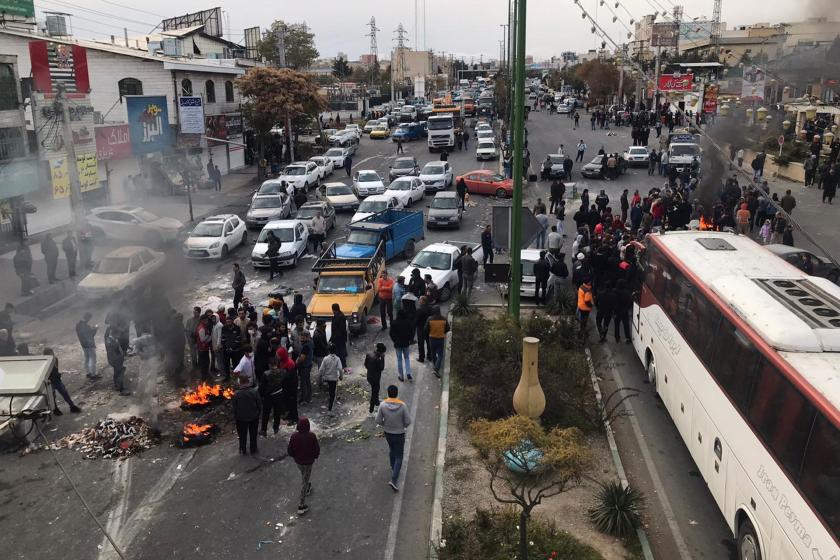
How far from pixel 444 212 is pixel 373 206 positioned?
2875 mm

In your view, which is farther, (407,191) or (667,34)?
(667,34)

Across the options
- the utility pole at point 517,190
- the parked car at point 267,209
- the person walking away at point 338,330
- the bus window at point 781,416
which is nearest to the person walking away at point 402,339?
the person walking away at point 338,330

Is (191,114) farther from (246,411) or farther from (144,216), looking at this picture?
(246,411)

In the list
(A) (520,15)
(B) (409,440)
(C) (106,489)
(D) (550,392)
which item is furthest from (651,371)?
(C) (106,489)

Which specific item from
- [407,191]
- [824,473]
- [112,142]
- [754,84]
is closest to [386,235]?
[407,191]

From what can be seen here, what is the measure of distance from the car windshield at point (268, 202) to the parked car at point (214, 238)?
337 centimetres

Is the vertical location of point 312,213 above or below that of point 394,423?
above

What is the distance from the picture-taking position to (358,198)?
34250 mm

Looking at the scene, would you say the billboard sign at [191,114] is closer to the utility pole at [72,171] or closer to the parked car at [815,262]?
the utility pole at [72,171]

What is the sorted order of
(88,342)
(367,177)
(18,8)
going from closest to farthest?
(88,342), (18,8), (367,177)

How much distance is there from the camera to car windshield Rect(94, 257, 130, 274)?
19.8m

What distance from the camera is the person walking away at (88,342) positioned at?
548 inches

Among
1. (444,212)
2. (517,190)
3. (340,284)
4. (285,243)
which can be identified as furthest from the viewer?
(444,212)

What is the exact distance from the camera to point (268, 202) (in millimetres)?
29172
